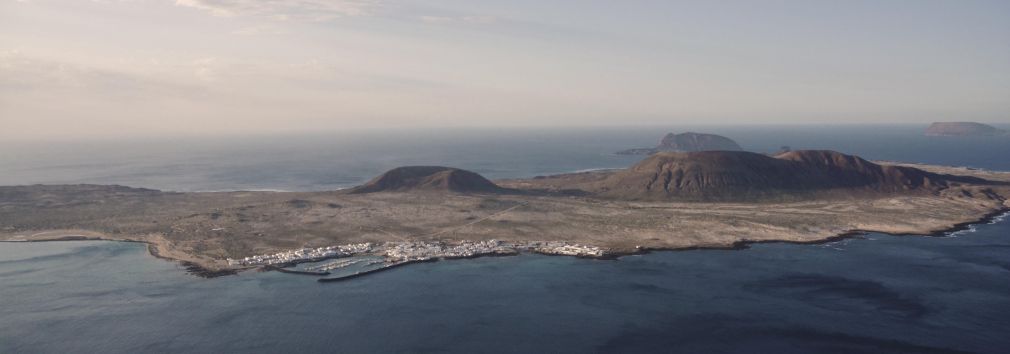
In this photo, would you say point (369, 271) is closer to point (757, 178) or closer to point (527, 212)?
point (527, 212)

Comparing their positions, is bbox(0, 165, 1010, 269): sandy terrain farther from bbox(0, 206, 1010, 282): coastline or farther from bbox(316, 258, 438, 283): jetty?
bbox(316, 258, 438, 283): jetty

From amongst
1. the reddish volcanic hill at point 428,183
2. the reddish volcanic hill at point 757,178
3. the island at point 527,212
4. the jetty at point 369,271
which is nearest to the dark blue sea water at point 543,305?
the jetty at point 369,271

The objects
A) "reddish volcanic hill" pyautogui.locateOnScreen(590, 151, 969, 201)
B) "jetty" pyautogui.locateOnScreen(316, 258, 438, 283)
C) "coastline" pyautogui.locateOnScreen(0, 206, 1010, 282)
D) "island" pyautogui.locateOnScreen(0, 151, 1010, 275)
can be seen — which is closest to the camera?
"jetty" pyautogui.locateOnScreen(316, 258, 438, 283)

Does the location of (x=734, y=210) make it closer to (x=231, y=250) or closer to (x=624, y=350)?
(x=624, y=350)

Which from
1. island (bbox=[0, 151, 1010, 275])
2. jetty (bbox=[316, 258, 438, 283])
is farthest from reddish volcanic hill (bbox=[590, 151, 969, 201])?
jetty (bbox=[316, 258, 438, 283])

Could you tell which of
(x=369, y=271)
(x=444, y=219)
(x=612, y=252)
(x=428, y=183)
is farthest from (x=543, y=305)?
(x=428, y=183)

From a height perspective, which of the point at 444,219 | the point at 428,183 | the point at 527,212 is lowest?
the point at 444,219

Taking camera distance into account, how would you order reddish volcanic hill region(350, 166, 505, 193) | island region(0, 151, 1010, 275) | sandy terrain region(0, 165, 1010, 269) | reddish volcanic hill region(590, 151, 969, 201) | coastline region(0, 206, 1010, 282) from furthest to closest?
1. reddish volcanic hill region(350, 166, 505, 193)
2. reddish volcanic hill region(590, 151, 969, 201)
3. sandy terrain region(0, 165, 1010, 269)
4. island region(0, 151, 1010, 275)
5. coastline region(0, 206, 1010, 282)
